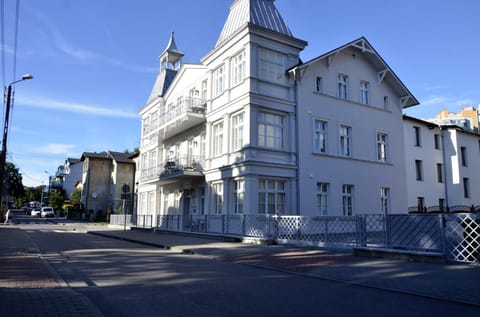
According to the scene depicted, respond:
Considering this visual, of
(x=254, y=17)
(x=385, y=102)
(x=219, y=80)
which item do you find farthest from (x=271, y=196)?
(x=385, y=102)

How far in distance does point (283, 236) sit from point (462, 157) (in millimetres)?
25661

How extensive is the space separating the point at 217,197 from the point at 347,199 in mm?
7904

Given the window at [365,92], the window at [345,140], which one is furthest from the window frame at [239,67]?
the window at [365,92]

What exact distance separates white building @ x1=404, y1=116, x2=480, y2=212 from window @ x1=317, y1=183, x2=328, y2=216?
11498mm

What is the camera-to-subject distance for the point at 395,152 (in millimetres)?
26953

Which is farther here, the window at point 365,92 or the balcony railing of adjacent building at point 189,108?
the window at point 365,92

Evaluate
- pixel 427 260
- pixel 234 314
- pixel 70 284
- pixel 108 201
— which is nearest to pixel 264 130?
pixel 427 260

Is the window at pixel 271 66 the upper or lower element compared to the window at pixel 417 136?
upper

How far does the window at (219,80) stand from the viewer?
2380cm

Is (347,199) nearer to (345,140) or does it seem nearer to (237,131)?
(345,140)

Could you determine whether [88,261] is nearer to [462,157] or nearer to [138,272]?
[138,272]

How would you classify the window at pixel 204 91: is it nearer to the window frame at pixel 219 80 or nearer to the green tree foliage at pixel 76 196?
the window frame at pixel 219 80

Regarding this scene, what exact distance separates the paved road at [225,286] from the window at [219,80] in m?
13.4

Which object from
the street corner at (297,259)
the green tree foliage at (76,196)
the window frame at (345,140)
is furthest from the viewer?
A: the green tree foliage at (76,196)
